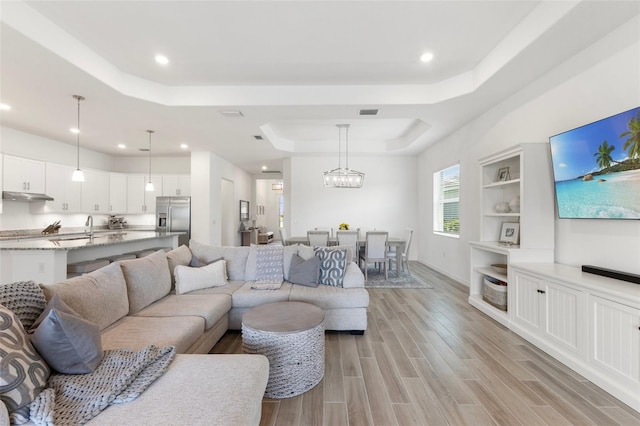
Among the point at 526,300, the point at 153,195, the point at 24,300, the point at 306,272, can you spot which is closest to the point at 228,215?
the point at 153,195

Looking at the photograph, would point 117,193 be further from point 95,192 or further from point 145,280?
point 145,280

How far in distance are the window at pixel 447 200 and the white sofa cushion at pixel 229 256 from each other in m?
4.14

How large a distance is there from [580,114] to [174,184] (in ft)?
25.2

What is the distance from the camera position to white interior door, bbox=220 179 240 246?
816cm

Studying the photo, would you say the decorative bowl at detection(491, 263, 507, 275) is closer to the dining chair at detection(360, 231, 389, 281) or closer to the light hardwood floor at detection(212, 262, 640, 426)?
the light hardwood floor at detection(212, 262, 640, 426)

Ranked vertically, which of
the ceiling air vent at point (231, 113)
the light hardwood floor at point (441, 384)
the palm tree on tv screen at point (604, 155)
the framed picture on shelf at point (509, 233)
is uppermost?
the ceiling air vent at point (231, 113)

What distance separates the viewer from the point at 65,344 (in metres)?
1.28

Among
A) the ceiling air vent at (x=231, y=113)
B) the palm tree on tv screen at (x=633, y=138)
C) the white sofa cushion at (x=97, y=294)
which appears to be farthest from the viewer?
the ceiling air vent at (x=231, y=113)

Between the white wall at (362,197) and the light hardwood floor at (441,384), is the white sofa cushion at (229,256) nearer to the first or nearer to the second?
the light hardwood floor at (441,384)

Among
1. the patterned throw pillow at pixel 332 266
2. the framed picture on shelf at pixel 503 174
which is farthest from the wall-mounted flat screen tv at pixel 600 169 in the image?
the patterned throw pillow at pixel 332 266

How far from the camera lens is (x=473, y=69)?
10.9 ft

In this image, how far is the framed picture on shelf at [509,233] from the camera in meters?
3.40

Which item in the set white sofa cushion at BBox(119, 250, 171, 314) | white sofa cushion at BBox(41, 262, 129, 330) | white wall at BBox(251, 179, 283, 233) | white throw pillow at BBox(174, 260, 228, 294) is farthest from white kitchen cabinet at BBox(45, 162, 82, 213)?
white wall at BBox(251, 179, 283, 233)

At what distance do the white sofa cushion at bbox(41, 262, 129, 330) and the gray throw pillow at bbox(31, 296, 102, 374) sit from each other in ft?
1.30
